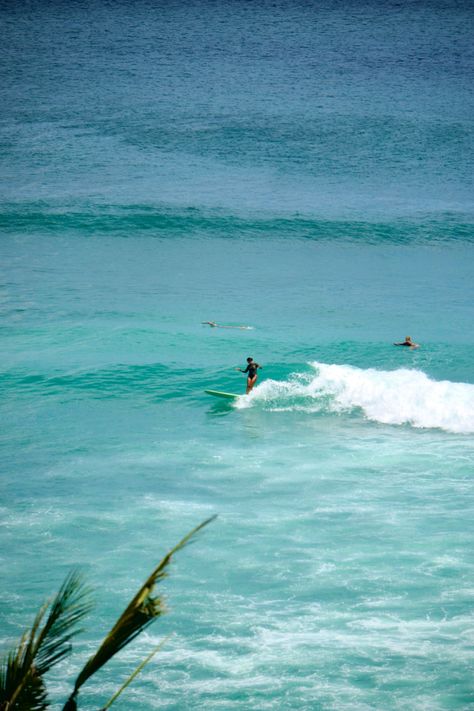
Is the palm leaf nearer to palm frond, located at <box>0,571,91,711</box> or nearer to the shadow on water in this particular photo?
palm frond, located at <box>0,571,91,711</box>

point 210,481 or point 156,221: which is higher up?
point 156,221

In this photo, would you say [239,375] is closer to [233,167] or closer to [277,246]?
[277,246]

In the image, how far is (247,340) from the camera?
1069 inches

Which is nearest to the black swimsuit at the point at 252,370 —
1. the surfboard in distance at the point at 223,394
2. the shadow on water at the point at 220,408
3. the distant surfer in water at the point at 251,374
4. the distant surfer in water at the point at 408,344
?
the distant surfer in water at the point at 251,374

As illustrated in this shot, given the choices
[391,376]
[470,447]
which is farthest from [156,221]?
[470,447]

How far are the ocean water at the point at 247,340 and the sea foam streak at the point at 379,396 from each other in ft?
0.30

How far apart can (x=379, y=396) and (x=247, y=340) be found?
6131 mm

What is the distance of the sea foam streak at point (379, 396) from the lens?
20828 millimetres

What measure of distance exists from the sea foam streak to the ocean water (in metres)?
0.09

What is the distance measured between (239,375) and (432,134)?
28.4 metres

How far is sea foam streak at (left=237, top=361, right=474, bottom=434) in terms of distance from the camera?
20828mm

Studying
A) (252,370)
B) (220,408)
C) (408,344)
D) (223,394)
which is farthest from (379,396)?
(408,344)

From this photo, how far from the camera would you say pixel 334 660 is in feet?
34.8

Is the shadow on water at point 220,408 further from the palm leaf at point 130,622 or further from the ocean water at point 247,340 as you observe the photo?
the palm leaf at point 130,622
